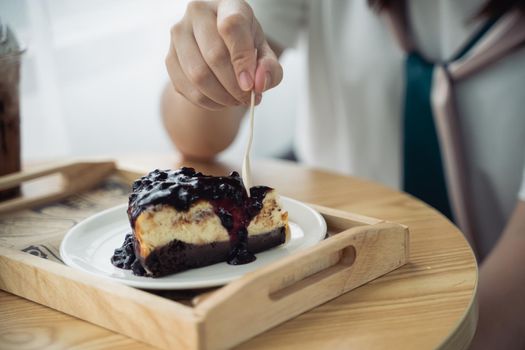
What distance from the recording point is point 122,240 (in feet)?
2.74

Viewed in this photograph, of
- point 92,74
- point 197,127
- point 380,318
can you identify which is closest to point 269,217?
point 380,318

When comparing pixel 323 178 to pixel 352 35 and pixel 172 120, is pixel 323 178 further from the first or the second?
pixel 352 35

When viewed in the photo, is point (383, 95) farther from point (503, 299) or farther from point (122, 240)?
point (122, 240)

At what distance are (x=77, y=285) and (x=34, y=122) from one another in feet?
3.78

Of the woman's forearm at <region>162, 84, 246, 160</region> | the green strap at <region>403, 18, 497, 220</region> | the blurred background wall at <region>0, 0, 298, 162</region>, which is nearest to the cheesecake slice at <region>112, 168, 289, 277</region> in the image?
the woman's forearm at <region>162, 84, 246, 160</region>

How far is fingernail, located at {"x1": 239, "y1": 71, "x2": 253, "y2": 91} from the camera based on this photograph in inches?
31.9

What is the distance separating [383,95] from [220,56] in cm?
76

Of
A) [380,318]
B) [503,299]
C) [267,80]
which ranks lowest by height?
[503,299]

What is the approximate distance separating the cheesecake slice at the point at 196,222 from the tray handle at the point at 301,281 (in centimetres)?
9

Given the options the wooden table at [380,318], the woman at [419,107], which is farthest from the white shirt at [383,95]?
the wooden table at [380,318]

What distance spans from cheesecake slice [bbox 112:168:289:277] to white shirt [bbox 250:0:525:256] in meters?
0.71

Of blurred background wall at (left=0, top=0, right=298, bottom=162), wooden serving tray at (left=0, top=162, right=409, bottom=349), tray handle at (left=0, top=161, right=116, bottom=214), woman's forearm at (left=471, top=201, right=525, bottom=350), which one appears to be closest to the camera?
wooden serving tray at (left=0, top=162, right=409, bottom=349)

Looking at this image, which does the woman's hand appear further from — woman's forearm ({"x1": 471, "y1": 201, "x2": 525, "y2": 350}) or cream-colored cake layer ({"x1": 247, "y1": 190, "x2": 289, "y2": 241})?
woman's forearm ({"x1": 471, "y1": 201, "x2": 525, "y2": 350})

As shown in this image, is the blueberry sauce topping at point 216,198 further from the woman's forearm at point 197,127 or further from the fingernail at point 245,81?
the woman's forearm at point 197,127
